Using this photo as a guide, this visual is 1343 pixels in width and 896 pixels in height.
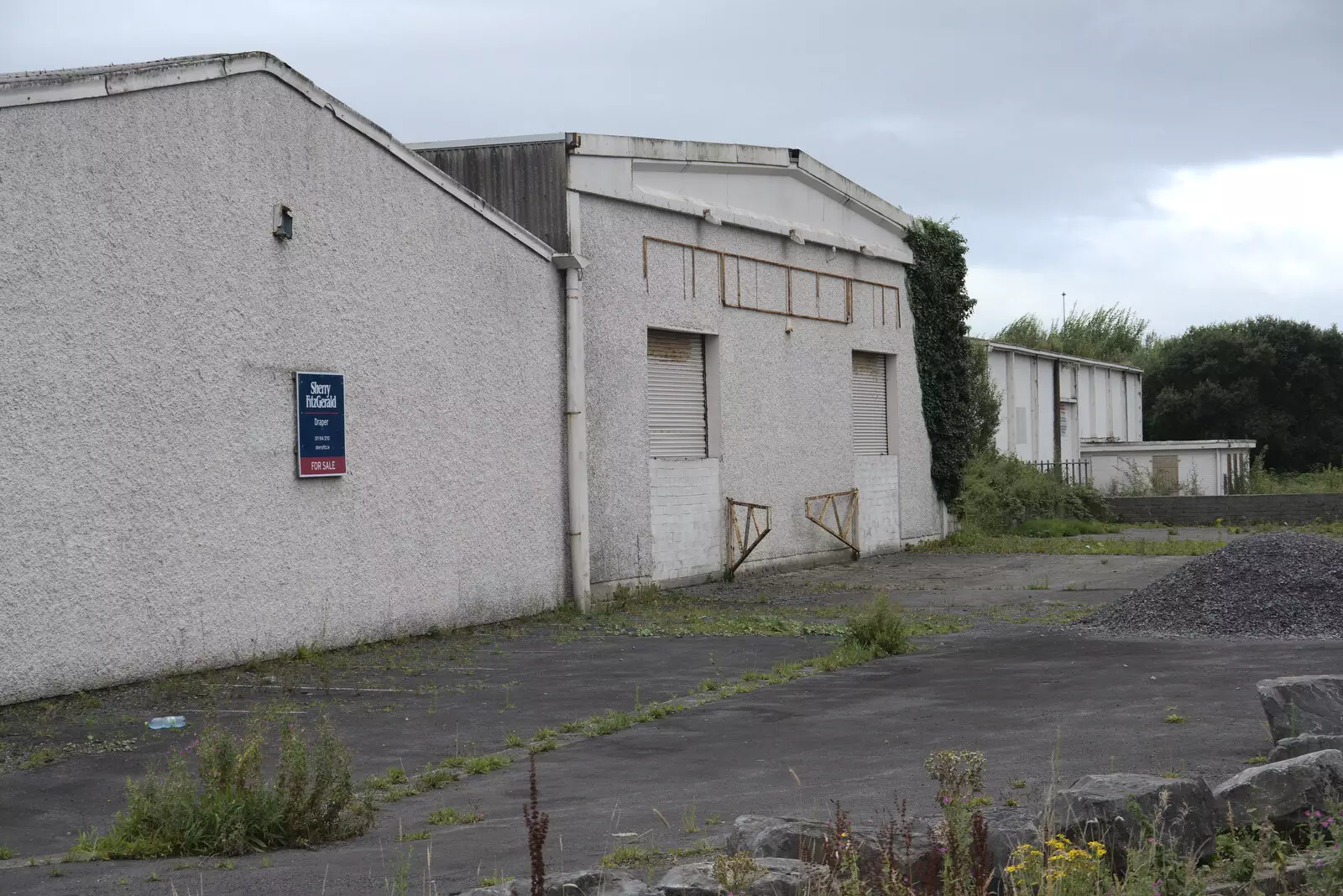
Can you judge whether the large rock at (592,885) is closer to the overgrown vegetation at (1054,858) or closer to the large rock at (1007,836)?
the overgrown vegetation at (1054,858)

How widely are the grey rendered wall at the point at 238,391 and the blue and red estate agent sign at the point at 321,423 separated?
0.41ft

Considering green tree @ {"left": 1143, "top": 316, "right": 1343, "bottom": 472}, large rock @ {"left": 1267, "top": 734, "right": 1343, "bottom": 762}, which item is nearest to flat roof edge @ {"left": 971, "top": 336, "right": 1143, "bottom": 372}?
green tree @ {"left": 1143, "top": 316, "right": 1343, "bottom": 472}

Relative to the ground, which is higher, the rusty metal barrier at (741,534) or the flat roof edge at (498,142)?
the flat roof edge at (498,142)

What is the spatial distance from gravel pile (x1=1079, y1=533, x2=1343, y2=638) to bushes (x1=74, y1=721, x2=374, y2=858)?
9.15 m

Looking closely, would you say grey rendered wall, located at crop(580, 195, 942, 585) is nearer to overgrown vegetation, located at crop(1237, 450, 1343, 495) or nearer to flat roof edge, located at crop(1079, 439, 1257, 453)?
flat roof edge, located at crop(1079, 439, 1257, 453)

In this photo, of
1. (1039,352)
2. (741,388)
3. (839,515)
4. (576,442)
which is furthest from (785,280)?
(1039,352)

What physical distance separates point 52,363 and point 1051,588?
12.3m

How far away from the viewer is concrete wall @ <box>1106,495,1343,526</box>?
29.2m

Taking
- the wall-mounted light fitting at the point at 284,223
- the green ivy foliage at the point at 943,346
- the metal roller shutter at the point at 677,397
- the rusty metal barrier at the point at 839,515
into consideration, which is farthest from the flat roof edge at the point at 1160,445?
the wall-mounted light fitting at the point at 284,223

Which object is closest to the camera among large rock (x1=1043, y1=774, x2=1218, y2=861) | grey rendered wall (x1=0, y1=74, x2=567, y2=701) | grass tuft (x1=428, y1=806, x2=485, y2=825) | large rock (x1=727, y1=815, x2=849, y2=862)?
large rock (x1=727, y1=815, x2=849, y2=862)

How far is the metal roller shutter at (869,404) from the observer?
77.9ft

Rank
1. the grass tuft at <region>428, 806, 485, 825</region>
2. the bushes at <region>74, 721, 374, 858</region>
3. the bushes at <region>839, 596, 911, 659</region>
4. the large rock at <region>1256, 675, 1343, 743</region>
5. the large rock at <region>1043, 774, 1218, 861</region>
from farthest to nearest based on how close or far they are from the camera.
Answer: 1. the bushes at <region>839, 596, 911, 659</region>
2. the large rock at <region>1256, 675, 1343, 743</region>
3. the grass tuft at <region>428, 806, 485, 825</region>
4. the bushes at <region>74, 721, 374, 858</region>
5. the large rock at <region>1043, 774, 1218, 861</region>

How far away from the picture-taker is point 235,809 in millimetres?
6004

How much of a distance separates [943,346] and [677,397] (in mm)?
9080
